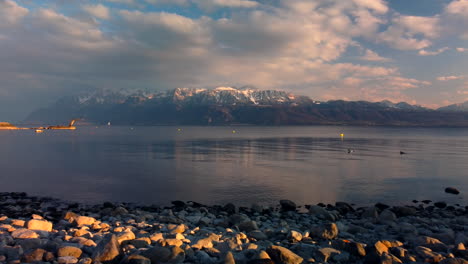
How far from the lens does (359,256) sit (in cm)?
1330

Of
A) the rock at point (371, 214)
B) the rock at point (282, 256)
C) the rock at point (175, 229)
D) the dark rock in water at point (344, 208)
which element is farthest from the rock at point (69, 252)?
the dark rock in water at point (344, 208)

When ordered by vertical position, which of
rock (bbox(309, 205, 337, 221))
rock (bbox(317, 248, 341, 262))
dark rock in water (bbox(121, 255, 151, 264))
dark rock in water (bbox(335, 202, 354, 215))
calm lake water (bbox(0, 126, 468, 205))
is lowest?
calm lake water (bbox(0, 126, 468, 205))

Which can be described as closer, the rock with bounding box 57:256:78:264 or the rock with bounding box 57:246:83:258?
the rock with bounding box 57:256:78:264

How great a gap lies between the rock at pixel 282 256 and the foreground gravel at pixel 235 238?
0.03m

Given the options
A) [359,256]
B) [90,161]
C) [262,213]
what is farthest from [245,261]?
[90,161]

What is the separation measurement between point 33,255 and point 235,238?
309 inches

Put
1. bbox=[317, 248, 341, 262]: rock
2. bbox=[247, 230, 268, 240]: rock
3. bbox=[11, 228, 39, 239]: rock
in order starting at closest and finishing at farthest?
bbox=[317, 248, 341, 262]: rock
bbox=[11, 228, 39, 239]: rock
bbox=[247, 230, 268, 240]: rock

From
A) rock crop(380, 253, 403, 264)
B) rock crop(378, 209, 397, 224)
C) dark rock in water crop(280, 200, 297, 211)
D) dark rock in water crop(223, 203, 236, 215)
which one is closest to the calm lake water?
dark rock in water crop(280, 200, 297, 211)

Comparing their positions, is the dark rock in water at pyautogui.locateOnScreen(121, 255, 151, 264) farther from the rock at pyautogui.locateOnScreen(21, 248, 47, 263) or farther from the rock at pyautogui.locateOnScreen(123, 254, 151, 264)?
the rock at pyautogui.locateOnScreen(21, 248, 47, 263)

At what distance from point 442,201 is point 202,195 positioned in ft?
69.7

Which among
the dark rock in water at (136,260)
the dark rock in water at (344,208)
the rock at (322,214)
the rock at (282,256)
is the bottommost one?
the dark rock in water at (344,208)

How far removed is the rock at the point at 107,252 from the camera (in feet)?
38.4

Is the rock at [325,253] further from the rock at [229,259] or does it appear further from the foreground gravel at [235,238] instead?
the rock at [229,259]

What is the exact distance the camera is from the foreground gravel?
39.5 feet
